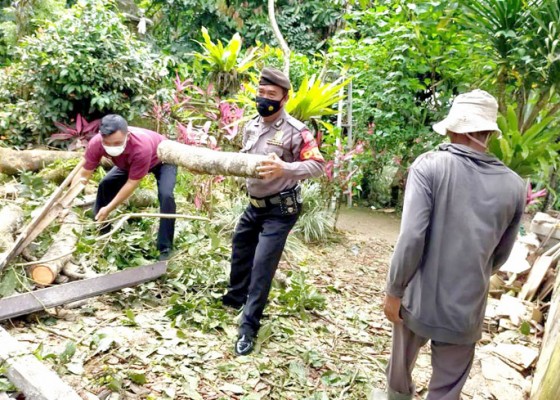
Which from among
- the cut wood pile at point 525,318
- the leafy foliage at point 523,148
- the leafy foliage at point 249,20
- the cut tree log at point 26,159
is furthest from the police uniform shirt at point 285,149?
the leafy foliage at point 249,20

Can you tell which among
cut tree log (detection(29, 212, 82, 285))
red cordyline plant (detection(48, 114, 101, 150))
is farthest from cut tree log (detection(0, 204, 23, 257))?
red cordyline plant (detection(48, 114, 101, 150))

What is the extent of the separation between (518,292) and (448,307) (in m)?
2.84

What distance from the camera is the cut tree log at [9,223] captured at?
336cm

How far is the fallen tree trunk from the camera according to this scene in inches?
→ 106

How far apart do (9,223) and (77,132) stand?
306 centimetres

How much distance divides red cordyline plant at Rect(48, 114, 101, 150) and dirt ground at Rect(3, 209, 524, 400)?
11.7ft

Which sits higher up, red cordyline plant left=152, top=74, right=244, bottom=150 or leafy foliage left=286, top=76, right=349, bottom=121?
leafy foliage left=286, top=76, right=349, bottom=121

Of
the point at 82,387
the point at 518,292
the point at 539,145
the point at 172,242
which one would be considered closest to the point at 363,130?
the point at 539,145

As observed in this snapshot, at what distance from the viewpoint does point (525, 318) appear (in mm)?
3840

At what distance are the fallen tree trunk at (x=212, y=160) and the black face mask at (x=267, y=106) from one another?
385 millimetres

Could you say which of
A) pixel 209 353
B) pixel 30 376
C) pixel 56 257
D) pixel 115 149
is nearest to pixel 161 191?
pixel 115 149

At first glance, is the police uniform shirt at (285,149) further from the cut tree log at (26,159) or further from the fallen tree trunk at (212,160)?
the cut tree log at (26,159)

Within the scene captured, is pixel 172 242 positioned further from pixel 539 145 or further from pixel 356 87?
pixel 356 87

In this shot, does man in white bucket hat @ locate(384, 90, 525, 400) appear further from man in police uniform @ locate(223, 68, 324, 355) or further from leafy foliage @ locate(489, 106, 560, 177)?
leafy foliage @ locate(489, 106, 560, 177)
